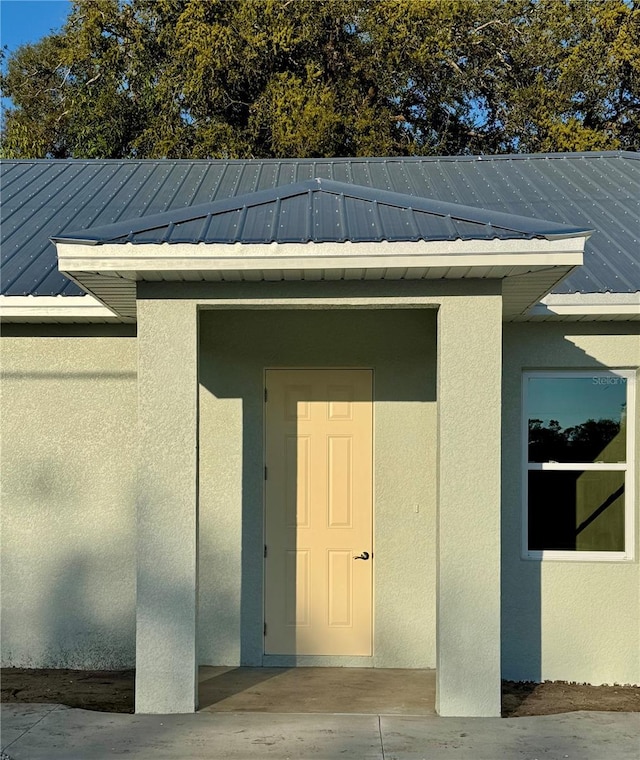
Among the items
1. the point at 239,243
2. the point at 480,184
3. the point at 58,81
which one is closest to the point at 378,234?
the point at 239,243

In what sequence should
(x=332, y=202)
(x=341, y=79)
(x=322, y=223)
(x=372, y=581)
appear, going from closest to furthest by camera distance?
(x=322, y=223), (x=332, y=202), (x=372, y=581), (x=341, y=79)

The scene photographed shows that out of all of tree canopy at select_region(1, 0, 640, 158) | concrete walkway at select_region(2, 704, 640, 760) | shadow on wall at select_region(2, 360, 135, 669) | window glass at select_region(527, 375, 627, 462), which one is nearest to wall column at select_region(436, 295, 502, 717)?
concrete walkway at select_region(2, 704, 640, 760)

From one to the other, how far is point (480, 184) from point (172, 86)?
14.1 m

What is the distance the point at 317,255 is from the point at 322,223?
0.44 m

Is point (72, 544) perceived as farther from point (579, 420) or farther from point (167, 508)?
point (579, 420)

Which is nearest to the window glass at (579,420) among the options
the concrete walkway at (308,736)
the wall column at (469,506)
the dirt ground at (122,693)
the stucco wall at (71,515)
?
the wall column at (469,506)

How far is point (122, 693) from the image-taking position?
775cm

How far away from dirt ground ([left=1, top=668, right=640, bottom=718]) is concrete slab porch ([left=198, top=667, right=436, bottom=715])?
24.7 inches

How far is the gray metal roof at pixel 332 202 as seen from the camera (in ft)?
21.6

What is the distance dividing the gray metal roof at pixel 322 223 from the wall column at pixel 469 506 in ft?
2.01

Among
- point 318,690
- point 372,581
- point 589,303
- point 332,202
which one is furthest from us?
point 372,581

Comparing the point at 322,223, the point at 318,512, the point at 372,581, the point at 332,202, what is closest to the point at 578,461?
the point at 372,581

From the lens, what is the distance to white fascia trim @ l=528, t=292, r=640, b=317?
794 cm

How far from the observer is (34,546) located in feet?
28.4
